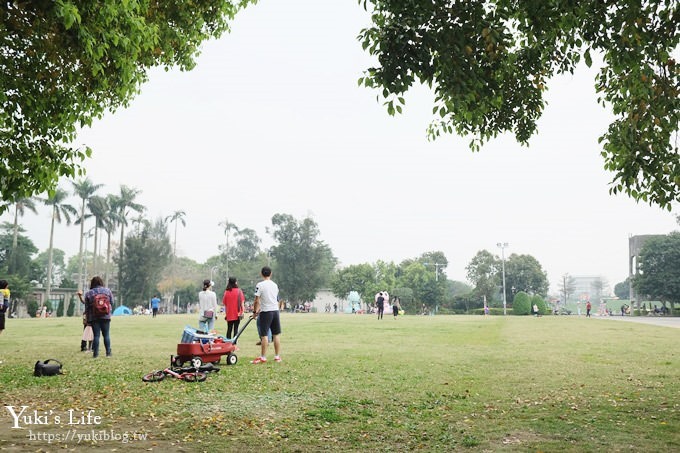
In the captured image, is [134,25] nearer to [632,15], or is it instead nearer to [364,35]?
[364,35]

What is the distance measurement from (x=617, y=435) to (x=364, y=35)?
17.9 ft

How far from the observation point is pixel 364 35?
716 cm

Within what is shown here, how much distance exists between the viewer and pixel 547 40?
→ 8.51 meters

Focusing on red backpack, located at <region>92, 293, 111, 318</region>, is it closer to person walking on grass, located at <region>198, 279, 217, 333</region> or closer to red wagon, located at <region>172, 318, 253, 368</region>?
person walking on grass, located at <region>198, 279, 217, 333</region>

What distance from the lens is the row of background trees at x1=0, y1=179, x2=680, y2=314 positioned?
7231 centimetres

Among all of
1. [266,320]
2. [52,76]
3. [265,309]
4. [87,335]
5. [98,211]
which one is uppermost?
[98,211]

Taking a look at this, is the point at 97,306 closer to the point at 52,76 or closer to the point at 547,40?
the point at 52,76

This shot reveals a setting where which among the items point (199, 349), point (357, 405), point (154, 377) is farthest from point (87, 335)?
point (357, 405)

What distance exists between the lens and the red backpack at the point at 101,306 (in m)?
12.3

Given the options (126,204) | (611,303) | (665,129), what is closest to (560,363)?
(665,129)

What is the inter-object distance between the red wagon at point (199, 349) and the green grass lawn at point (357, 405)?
22.4 inches

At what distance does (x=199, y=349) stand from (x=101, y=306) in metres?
3.30

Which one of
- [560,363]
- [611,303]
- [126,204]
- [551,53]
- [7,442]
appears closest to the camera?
[7,442]

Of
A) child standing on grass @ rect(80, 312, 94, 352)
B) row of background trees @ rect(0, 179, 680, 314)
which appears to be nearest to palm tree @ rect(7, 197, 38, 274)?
row of background trees @ rect(0, 179, 680, 314)
